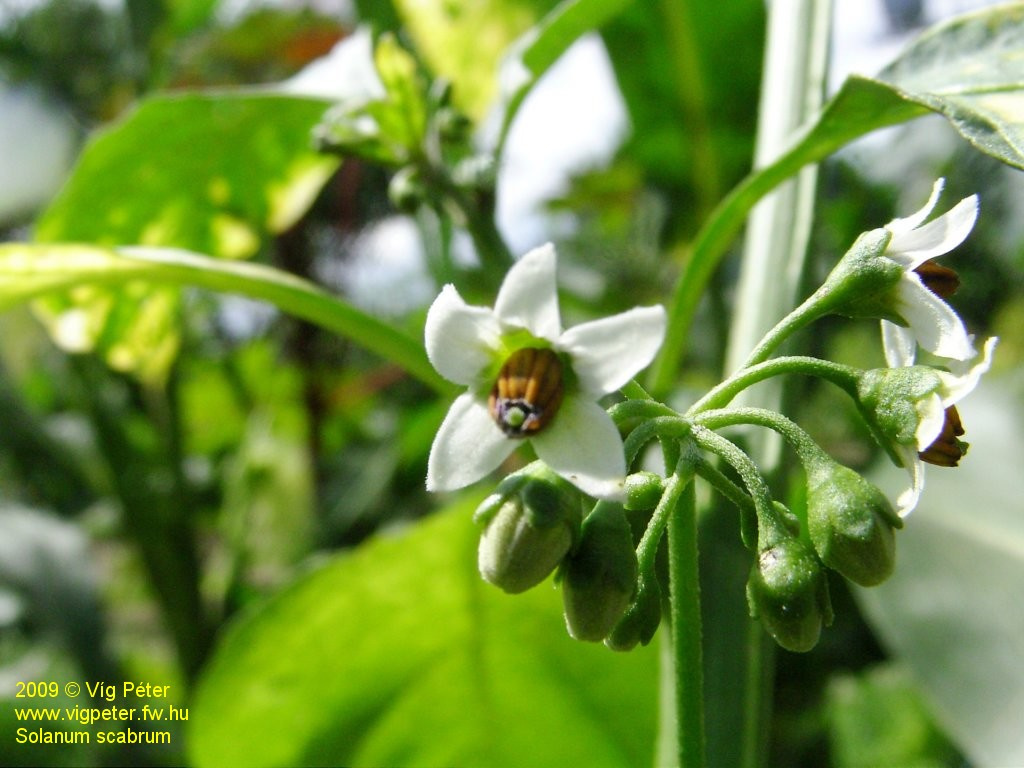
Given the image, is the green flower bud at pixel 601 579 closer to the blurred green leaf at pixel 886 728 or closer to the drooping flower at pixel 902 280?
the drooping flower at pixel 902 280

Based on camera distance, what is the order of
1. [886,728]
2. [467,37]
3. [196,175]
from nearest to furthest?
[196,175] → [467,37] → [886,728]

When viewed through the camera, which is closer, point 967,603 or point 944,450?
point 944,450

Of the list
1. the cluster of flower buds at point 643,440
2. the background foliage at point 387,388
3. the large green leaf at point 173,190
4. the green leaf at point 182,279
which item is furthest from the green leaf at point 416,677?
the large green leaf at point 173,190

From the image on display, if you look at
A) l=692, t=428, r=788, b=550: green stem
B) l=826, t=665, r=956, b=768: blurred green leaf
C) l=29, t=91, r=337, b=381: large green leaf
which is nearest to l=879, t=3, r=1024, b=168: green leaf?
l=692, t=428, r=788, b=550: green stem

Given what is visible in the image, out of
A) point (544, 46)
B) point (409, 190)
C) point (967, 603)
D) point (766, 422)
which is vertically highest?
point (544, 46)

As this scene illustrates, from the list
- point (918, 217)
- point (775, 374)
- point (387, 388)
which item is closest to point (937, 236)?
point (918, 217)

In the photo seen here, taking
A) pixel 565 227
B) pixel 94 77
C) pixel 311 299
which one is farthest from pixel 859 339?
pixel 94 77

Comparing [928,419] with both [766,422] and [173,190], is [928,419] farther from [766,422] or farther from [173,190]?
[173,190]
